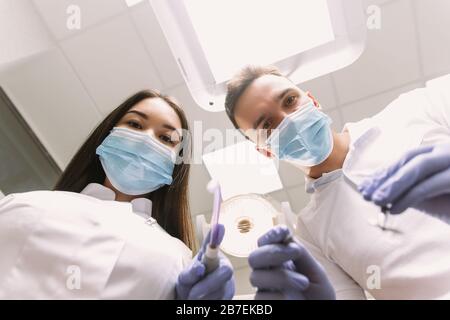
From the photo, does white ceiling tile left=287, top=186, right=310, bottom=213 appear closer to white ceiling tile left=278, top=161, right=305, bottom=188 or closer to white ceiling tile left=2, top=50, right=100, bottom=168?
white ceiling tile left=278, top=161, right=305, bottom=188

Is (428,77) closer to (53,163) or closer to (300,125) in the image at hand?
(300,125)

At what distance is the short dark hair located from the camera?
61.9 inches

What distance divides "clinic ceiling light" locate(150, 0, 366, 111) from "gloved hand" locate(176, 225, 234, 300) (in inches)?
47.2

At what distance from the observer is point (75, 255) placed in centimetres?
88

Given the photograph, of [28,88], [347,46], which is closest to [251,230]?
[347,46]

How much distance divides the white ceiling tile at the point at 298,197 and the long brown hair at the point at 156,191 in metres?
1.18

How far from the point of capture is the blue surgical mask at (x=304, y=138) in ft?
4.38

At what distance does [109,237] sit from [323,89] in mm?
1553

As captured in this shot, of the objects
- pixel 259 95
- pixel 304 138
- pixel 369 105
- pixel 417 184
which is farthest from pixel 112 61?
pixel 417 184

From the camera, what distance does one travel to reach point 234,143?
2184 mm

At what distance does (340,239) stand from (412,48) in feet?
4.26

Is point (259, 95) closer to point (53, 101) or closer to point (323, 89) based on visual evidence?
point (323, 89)

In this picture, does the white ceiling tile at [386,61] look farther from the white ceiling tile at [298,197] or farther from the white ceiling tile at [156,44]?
the white ceiling tile at [156,44]

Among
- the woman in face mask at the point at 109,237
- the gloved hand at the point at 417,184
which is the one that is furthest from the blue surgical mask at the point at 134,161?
the gloved hand at the point at 417,184
